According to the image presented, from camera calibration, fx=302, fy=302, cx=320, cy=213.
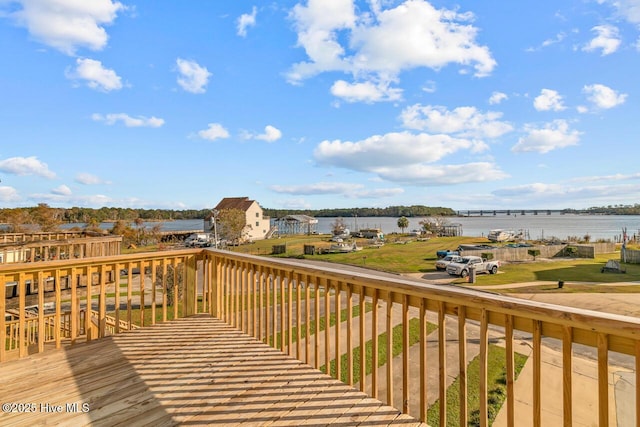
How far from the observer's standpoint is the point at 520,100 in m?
13.4

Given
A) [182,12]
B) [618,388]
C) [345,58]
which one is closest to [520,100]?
[345,58]

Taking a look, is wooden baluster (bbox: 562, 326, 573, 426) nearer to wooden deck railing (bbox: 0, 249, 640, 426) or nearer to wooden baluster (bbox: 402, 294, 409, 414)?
wooden deck railing (bbox: 0, 249, 640, 426)

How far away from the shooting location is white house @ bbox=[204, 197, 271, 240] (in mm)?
38272

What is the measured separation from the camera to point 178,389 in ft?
7.20

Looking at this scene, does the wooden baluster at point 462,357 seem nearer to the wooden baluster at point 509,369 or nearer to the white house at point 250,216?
the wooden baluster at point 509,369

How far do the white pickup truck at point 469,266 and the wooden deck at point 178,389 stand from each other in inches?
612

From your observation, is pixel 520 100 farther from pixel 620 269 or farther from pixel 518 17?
pixel 620 269

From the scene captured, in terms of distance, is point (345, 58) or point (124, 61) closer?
point (124, 61)

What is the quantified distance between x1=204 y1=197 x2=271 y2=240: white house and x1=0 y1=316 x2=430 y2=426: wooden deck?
34.4 meters

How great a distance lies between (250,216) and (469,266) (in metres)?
28.4

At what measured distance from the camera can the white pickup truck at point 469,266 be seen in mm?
16469

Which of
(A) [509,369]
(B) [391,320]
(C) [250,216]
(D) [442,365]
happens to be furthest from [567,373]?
(C) [250,216]

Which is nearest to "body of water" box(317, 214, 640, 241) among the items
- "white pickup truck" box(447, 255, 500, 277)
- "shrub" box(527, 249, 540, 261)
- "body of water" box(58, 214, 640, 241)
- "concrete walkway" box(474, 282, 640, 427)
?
"body of water" box(58, 214, 640, 241)

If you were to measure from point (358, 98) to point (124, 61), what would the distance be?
817 centimetres
